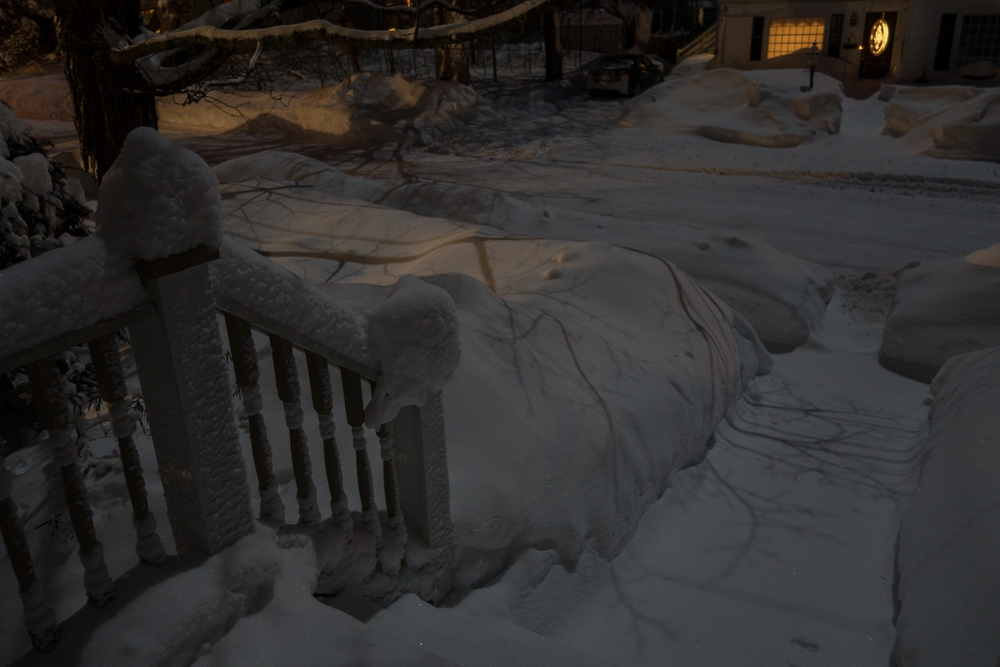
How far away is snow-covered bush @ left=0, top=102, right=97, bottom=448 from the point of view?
9.50 feet

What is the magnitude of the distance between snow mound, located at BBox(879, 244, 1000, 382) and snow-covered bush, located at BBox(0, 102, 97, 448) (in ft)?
21.8

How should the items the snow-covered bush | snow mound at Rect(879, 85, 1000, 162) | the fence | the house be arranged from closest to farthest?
the fence
the snow-covered bush
snow mound at Rect(879, 85, 1000, 162)
the house

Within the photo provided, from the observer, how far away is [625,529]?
13.2 feet

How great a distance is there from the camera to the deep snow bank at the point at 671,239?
7418 millimetres

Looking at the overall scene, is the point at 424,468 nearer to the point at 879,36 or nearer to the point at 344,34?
the point at 344,34

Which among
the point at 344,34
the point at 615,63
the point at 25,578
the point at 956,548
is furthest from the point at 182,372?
the point at 615,63

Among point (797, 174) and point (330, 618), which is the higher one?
point (330, 618)

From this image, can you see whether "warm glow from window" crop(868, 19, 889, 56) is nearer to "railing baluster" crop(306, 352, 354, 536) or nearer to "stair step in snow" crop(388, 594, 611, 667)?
"stair step in snow" crop(388, 594, 611, 667)

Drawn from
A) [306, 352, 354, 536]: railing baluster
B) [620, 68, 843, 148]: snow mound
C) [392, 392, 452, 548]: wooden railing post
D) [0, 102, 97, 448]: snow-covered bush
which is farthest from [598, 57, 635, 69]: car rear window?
[306, 352, 354, 536]: railing baluster

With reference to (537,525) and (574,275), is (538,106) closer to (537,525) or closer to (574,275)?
(574,275)

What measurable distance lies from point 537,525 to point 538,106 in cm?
1941

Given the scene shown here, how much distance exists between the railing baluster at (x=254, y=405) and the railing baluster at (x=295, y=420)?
0.24 feet

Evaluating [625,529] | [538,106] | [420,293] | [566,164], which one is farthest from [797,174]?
[420,293]

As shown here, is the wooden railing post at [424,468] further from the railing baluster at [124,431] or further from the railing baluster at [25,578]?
the railing baluster at [25,578]
